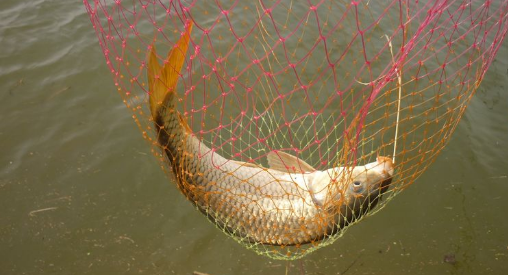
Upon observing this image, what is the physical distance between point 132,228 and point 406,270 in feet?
8.15

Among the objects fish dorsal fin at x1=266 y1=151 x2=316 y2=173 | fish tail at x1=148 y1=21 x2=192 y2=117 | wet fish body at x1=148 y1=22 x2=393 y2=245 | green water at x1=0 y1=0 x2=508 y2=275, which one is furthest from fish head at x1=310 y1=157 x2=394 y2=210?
fish tail at x1=148 y1=21 x2=192 y2=117

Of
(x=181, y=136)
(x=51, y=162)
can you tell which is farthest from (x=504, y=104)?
(x=51, y=162)

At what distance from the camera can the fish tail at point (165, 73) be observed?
10.6ft

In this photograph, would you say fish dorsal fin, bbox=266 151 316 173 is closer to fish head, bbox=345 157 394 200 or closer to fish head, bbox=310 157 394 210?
fish head, bbox=310 157 394 210

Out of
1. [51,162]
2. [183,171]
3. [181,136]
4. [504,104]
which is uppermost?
[504,104]

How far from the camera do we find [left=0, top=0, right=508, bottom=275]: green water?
14.0 ft

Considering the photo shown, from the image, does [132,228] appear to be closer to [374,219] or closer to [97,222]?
[97,222]

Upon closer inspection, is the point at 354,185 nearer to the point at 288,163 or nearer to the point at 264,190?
the point at 288,163

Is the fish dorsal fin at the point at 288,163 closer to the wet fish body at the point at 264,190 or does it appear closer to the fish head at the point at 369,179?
the wet fish body at the point at 264,190

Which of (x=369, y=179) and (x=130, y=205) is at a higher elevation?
(x=369, y=179)

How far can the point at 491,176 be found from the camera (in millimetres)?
5156

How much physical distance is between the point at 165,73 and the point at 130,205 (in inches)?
68.6

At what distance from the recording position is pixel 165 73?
332 cm

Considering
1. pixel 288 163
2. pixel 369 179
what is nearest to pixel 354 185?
pixel 369 179
